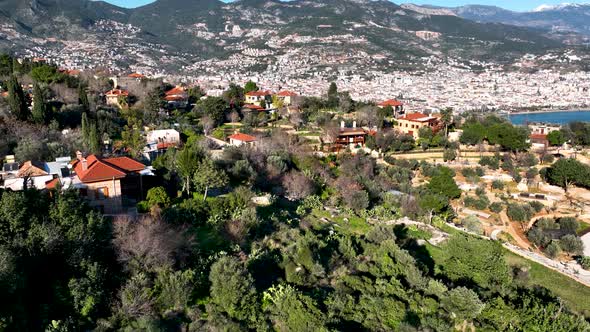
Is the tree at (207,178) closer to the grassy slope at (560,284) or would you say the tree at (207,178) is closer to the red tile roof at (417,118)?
the grassy slope at (560,284)

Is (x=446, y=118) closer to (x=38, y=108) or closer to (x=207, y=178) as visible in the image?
(x=207, y=178)

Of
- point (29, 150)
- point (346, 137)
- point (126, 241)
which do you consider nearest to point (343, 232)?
point (126, 241)

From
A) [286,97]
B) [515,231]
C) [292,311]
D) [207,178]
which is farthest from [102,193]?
[286,97]

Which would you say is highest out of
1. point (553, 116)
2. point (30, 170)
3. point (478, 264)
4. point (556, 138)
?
point (30, 170)

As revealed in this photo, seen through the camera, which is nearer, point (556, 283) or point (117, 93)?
point (556, 283)

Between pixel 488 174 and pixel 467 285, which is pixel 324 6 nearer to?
pixel 488 174

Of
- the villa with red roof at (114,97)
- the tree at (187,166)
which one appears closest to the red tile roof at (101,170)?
the tree at (187,166)
